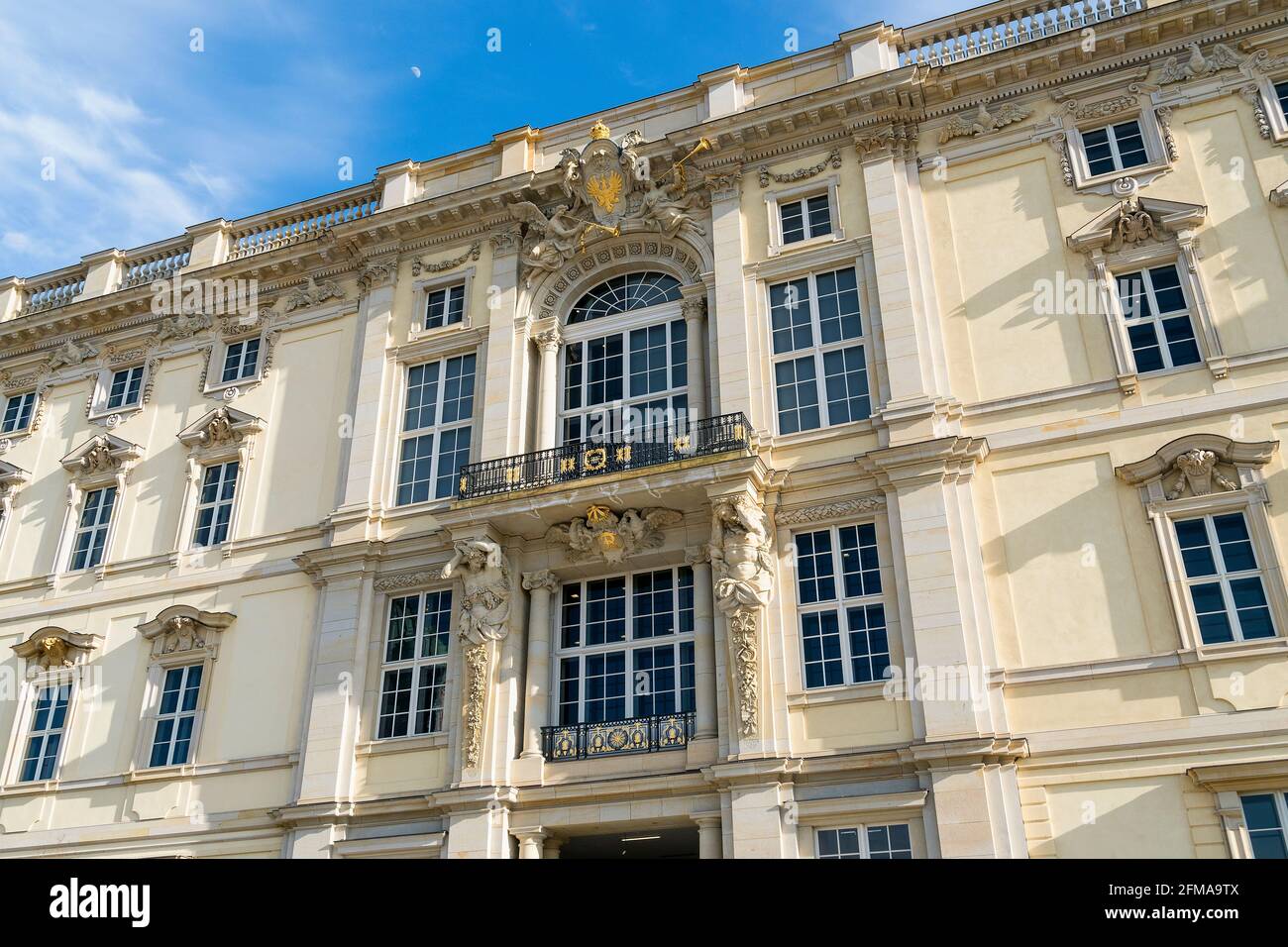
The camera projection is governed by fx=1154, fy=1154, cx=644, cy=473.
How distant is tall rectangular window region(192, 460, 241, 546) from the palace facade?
0.10m

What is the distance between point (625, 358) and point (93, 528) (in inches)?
535

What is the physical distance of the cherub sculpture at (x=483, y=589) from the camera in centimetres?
2141

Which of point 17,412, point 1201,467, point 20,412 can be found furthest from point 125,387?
point 1201,467

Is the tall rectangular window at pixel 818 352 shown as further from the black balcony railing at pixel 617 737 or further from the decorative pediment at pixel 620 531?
the black balcony railing at pixel 617 737

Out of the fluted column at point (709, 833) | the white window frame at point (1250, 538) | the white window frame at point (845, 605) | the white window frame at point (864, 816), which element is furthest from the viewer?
the white window frame at point (845, 605)

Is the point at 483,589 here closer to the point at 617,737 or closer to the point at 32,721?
the point at 617,737

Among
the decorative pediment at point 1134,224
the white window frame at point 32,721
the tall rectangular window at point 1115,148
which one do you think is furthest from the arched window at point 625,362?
the white window frame at point 32,721

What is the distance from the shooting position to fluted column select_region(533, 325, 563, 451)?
23.9 meters

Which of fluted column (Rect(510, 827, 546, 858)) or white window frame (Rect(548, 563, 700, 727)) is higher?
white window frame (Rect(548, 563, 700, 727))

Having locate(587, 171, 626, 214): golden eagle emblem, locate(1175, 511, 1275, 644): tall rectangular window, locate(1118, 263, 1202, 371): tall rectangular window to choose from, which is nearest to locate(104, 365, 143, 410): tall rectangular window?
locate(587, 171, 626, 214): golden eagle emblem

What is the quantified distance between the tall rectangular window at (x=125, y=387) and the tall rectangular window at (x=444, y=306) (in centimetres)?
818

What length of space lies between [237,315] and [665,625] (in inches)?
577

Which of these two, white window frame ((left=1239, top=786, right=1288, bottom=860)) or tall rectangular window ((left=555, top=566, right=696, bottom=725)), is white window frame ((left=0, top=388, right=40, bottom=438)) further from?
white window frame ((left=1239, top=786, right=1288, bottom=860))
